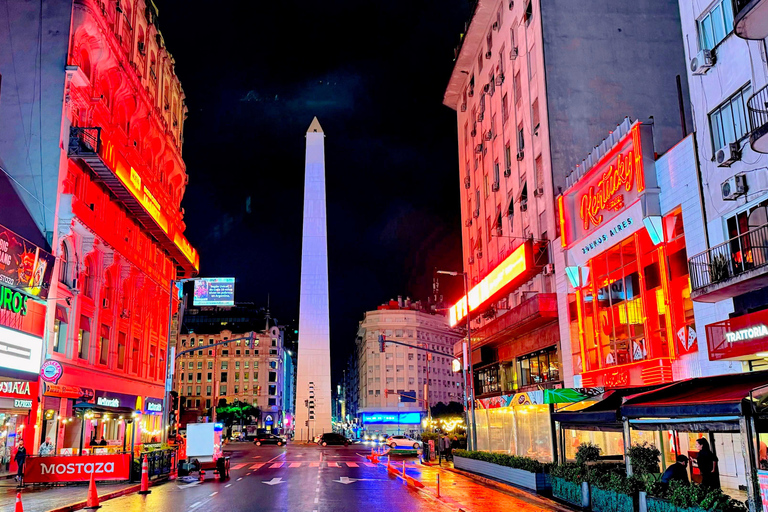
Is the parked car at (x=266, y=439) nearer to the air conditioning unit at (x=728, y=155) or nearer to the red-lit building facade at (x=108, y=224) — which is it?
the red-lit building facade at (x=108, y=224)

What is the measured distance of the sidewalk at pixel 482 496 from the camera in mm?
19812

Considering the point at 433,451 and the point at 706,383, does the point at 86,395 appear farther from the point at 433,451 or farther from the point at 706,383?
the point at 706,383

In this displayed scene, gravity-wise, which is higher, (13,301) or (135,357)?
(13,301)

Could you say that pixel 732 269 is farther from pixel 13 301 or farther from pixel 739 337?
pixel 13 301

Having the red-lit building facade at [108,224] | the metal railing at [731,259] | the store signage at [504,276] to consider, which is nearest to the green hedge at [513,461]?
the store signage at [504,276]

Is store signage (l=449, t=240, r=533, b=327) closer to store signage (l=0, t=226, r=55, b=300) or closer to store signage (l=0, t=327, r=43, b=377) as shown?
store signage (l=0, t=226, r=55, b=300)

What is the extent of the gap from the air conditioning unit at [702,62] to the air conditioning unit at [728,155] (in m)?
2.77

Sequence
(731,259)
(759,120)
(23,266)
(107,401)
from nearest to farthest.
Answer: (759,120), (731,259), (23,266), (107,401)

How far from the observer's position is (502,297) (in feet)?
140

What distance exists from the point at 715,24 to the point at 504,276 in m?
20.5

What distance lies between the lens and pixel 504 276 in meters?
39.1

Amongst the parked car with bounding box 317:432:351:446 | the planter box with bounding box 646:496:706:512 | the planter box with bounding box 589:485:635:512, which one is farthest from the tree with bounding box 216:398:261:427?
the planter box with bounding box 646:496:706:512

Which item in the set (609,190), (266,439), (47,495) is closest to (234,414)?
(266,439)

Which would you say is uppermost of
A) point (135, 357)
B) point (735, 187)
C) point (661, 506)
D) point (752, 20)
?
point (752, 20)
